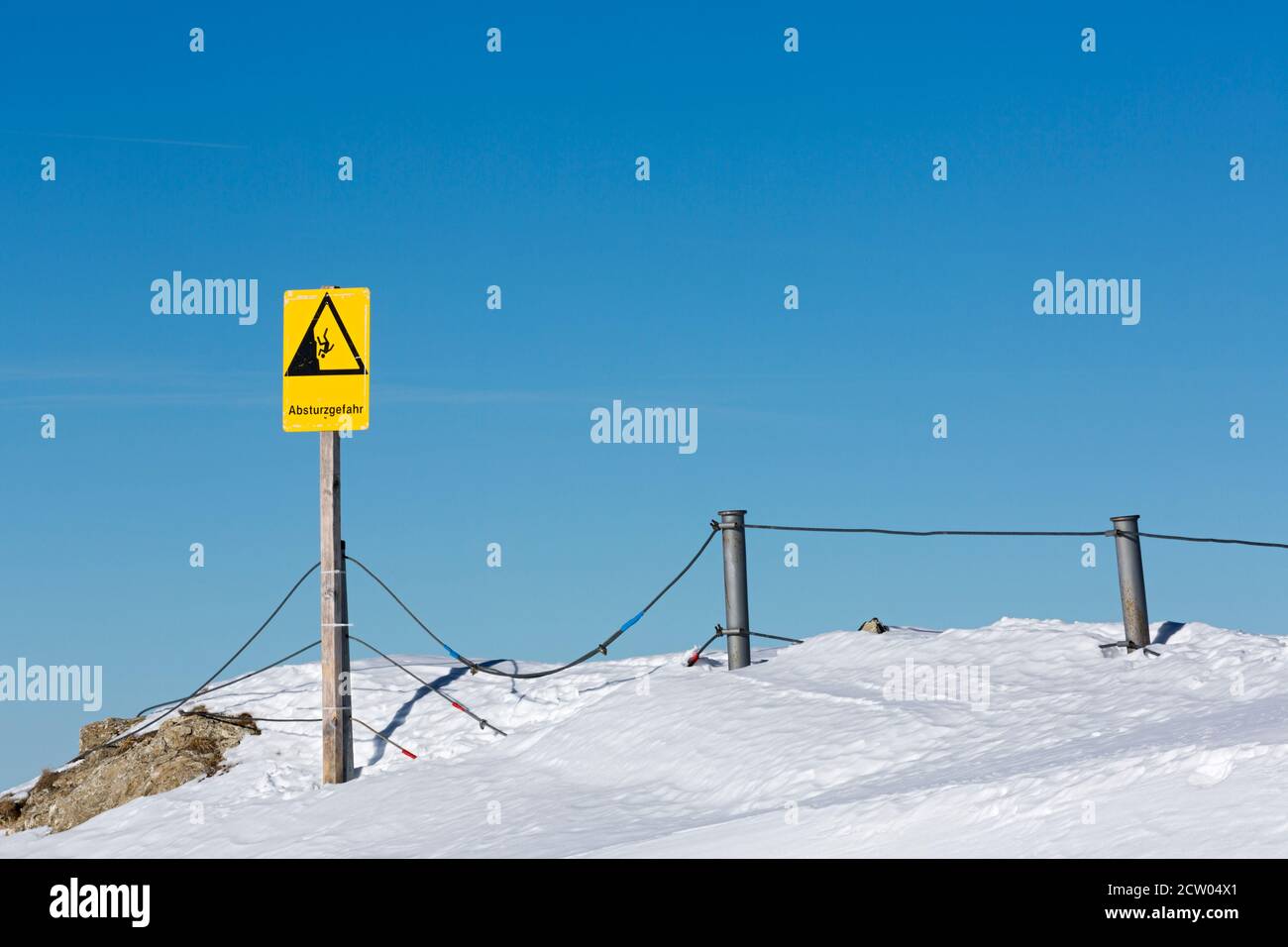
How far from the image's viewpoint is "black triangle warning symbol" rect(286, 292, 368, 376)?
1329cm

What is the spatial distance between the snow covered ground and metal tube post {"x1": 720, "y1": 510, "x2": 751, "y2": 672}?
25 centimetres

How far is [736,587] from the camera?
42.8ft

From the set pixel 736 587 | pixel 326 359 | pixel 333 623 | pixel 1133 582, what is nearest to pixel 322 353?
pixel 326 359

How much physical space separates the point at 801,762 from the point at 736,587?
127 inches

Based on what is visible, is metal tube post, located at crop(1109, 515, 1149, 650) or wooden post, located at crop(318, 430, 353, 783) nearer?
metal tube post, located at crop(1109, 515, 1149, 650)

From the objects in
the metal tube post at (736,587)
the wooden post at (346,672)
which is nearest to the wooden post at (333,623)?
the wooden post at (346,672)

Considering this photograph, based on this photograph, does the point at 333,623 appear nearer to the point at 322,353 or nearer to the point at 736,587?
the point at 322,353

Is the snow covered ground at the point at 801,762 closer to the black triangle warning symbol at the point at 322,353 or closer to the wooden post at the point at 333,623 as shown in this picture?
the wooden post at the point at 333,623

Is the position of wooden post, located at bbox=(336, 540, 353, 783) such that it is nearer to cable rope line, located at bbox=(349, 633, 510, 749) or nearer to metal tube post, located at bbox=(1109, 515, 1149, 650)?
cable rope line, located at bbox=(349, 633, 510, 749)

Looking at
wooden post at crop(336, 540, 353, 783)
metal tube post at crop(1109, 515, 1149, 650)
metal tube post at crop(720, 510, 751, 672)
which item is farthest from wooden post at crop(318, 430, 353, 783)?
metal tube post at crop(1109, 515, 1149, 650)
